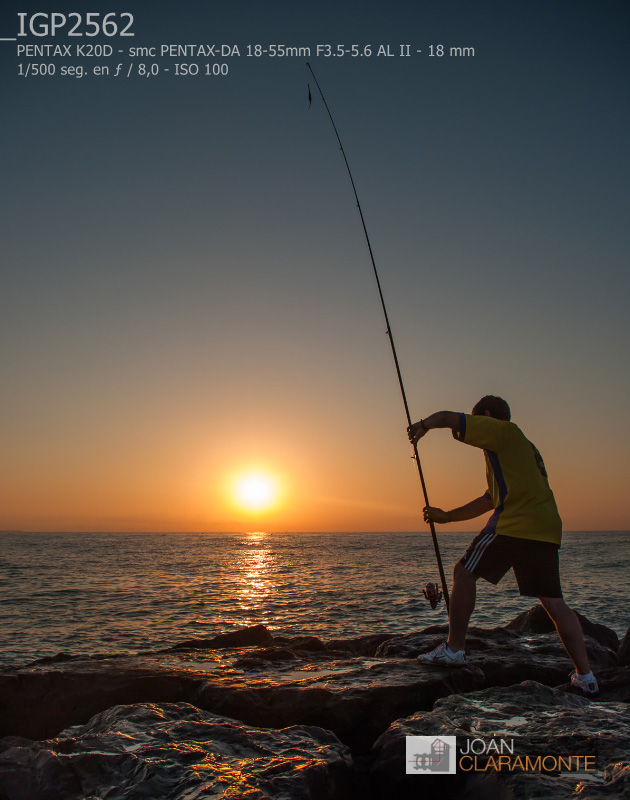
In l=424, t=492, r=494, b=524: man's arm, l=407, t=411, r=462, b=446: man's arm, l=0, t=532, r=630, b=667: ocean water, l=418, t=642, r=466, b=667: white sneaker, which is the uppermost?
l=407, t=411, r=462, b=446: man's arm

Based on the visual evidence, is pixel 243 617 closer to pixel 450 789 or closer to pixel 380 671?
pixel 380 671

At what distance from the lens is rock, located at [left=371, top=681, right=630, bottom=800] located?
8.21 ft

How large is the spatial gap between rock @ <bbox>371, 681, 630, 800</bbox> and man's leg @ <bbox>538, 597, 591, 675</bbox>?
295mm

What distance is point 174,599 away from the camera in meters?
14.1

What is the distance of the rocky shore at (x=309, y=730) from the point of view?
99.1 inches

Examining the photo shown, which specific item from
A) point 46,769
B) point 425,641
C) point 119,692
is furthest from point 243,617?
point 46,769

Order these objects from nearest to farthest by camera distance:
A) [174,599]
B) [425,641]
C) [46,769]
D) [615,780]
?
[615,780]
[46,769]
[425,641]
[174,599]

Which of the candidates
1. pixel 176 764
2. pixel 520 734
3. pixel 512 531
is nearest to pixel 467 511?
pixel 512 531

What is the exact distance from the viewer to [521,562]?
398 cm

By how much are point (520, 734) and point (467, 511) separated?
1.88 m

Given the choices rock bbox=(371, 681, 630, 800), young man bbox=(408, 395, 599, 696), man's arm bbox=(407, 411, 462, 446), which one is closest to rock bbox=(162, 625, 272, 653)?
young man bbox=(408, 395, 599, 696)

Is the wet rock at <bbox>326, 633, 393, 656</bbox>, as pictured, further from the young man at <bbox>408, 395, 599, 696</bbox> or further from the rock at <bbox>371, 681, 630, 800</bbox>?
the rock at <bbox>371, 681, 630, 800</bbox>

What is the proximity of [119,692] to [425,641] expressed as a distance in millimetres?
3116
